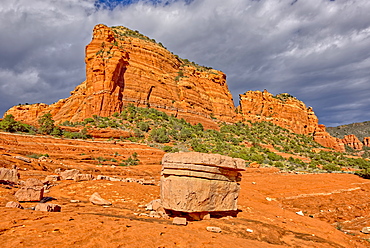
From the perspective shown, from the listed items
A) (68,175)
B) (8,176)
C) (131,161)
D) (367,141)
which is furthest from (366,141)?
(8,176)

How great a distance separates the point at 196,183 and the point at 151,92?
1738 inches

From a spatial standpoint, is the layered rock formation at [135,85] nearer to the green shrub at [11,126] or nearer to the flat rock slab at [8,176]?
the green shrub at [11,126]

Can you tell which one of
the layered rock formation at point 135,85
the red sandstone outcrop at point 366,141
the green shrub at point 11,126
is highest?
the layered rock formation at point 135,85

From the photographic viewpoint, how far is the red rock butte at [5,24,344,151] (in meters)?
41.2

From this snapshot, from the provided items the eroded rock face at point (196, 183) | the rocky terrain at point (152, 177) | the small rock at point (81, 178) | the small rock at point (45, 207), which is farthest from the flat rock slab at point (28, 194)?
the small rock at point (81, 178)

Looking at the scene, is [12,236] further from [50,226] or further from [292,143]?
[292,143]

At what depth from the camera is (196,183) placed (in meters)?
6.24

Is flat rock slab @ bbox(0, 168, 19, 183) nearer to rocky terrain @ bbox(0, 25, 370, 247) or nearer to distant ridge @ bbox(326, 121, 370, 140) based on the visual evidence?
rocky terrain @ bbox(0, 25, 370, 247)

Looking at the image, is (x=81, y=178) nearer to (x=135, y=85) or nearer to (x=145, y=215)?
(x=145, y=215)

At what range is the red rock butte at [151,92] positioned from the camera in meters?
41.2

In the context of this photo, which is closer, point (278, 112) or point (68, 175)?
point (68, 175)

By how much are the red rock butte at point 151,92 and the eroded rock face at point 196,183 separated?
1427 inches

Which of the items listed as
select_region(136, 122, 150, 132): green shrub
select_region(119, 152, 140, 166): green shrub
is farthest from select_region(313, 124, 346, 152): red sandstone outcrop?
select_region(119, 152, 140, 166): green shrub

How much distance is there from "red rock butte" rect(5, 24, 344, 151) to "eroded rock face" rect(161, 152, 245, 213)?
36.3m
